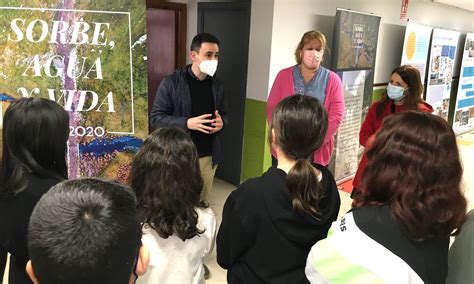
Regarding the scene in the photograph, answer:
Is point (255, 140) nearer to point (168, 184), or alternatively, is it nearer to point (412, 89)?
point (412, 89)

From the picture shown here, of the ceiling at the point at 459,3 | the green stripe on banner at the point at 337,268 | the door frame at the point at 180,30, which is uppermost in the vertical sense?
the ceiling at the point at 459,3

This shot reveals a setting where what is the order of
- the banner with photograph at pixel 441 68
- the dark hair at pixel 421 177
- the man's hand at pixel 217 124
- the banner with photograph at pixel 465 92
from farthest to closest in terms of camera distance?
the banner with photograph at pixel 465 92
the banner with photograph at pixel 441 68
the man's hand at pixel 217 124
the dark hair at pixel 421 177

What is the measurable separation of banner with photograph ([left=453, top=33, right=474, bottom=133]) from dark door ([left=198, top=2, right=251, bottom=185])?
4.54m

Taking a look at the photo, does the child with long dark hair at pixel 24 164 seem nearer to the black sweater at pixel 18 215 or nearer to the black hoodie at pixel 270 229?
the black sweater at pixel 18 215

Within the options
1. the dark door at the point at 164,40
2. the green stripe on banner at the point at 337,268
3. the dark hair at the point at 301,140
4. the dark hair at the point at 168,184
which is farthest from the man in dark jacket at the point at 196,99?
the dark door at the point at 164,40

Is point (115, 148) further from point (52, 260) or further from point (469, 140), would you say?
point (469, 140)

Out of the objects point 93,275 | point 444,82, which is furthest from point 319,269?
point 444,82

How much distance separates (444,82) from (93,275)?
6440mm

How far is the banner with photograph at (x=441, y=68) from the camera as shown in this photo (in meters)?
5.49

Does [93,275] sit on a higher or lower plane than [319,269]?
higher

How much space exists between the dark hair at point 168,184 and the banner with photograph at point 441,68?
16.7ft

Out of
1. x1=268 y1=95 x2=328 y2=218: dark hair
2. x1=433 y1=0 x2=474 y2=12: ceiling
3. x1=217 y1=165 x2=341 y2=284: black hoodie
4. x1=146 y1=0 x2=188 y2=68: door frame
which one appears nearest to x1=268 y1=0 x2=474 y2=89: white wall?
x1=433 y1=0 x2=474 y2=12: ceiling

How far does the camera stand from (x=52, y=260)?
0.63 m

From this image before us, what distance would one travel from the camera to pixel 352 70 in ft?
13.2
